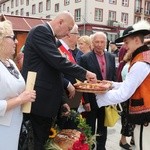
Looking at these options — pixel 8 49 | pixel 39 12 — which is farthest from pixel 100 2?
pixel 8 49

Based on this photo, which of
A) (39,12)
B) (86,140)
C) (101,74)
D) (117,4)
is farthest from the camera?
(39,12)

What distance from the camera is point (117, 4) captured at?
131 ft

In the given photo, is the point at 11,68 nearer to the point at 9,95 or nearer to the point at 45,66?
the point at 9,95

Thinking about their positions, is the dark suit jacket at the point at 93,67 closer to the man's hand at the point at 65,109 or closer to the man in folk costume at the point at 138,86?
the man's hand at the point at 65,109

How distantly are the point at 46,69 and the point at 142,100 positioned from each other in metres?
0.88

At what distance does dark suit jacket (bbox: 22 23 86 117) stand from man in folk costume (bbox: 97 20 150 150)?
51 centimetres

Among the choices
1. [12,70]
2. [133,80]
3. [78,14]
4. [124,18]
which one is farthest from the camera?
[124,18]

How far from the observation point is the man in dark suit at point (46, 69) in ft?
9.70

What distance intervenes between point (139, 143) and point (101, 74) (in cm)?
150

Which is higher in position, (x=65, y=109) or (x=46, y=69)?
(x=46, y=69)

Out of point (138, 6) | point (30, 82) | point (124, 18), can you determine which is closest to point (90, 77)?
point (30, 82)

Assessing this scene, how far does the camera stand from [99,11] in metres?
37.6

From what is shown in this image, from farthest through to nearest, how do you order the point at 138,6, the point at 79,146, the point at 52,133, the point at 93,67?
1. the point at 138,6
2. the point at 93,67
3. the point at 52,133
4. the point at 79,146

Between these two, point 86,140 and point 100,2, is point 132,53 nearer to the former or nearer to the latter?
point 86,140
